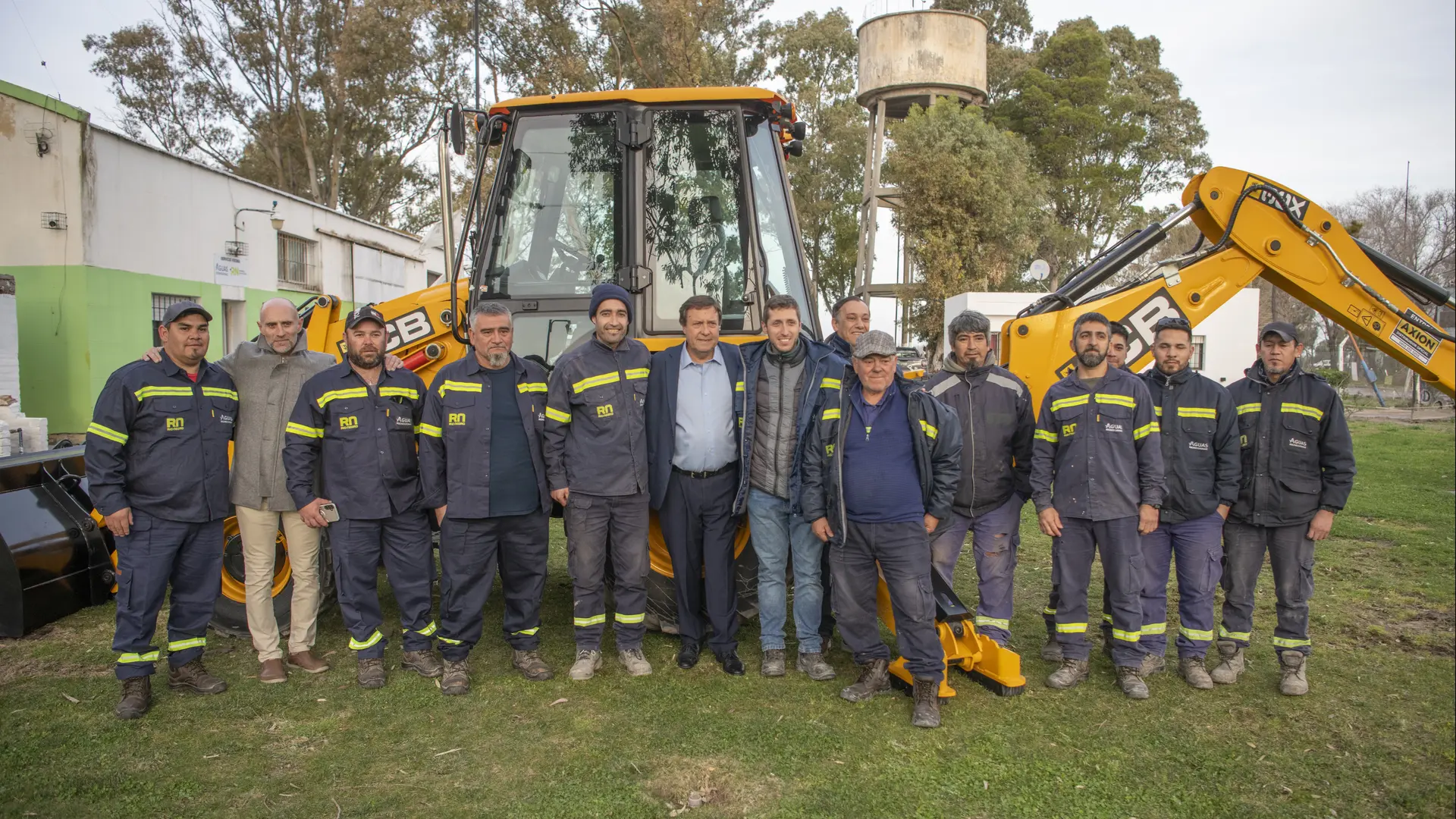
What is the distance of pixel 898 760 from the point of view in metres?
3.69

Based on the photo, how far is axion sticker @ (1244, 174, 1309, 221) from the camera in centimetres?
514

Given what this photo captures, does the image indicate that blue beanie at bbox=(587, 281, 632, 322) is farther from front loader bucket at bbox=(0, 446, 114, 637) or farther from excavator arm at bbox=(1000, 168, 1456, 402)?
front loader bucket at bbox=(0, 446, 114, 637)

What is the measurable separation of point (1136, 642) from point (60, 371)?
1439 centimetres

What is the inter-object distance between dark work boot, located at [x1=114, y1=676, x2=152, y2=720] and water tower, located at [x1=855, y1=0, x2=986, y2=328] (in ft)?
69.6

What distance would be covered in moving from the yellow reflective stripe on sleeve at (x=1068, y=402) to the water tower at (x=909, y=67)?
19871 mm

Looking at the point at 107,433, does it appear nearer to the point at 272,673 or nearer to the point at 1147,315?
the point at 272,673

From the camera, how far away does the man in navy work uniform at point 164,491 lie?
13.5 feet

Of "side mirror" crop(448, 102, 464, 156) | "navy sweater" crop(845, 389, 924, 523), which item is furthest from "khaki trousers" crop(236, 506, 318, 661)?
"navy sweater" crop(845, 389, 924, 523)

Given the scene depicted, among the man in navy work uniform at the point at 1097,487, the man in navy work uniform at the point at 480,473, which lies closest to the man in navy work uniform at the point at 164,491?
the man in navy work uniform at the point at 480,473

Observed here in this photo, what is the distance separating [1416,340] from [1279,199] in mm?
1017

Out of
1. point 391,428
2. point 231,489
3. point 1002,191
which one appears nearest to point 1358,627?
point 391,428

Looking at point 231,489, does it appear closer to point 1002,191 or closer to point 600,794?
point 600,794

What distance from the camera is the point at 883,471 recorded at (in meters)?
4.16

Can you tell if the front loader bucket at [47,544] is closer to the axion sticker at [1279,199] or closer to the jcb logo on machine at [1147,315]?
the jcb logo on machine at [1147,315]
